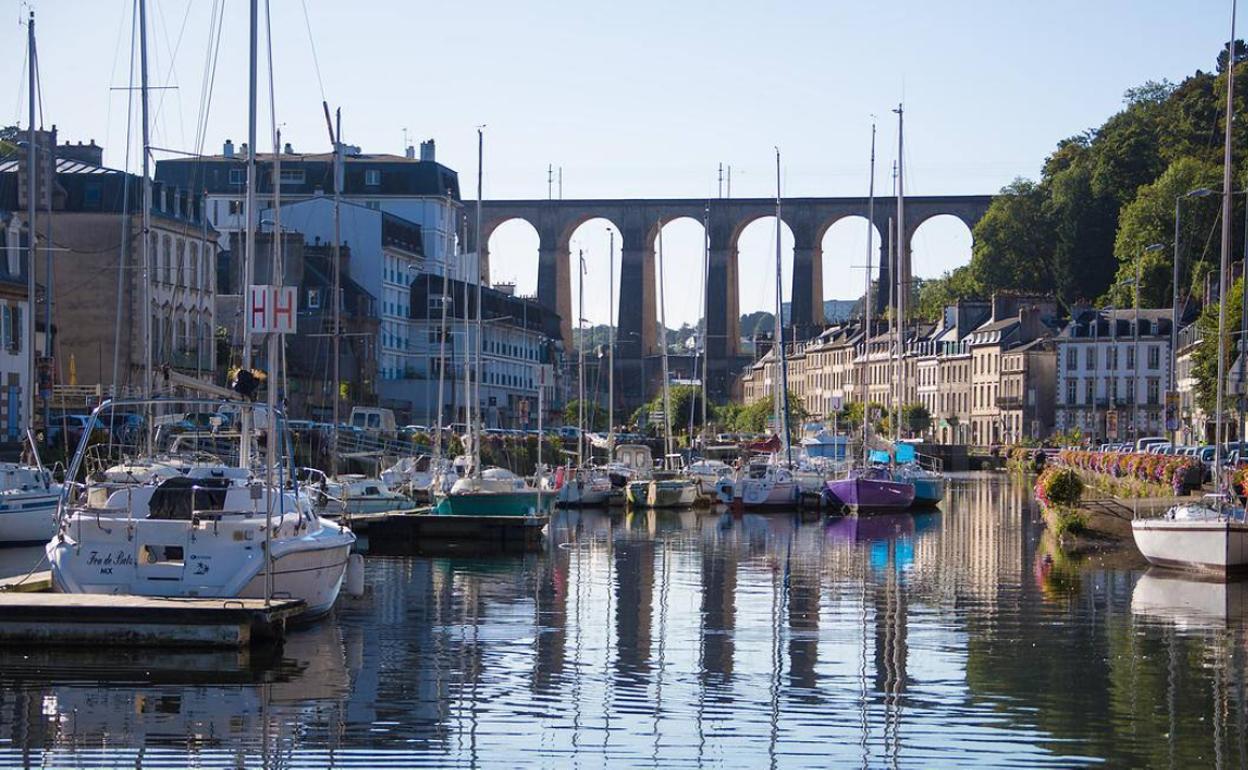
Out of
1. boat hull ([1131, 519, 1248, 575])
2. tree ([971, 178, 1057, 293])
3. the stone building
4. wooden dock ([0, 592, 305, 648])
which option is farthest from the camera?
tree ([971, 178, 1057, 293])

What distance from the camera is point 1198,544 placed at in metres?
29.8

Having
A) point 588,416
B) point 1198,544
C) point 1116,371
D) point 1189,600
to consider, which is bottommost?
point 1189,600

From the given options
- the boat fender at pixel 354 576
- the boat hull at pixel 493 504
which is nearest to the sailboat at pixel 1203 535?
the boat fender at pixel 354 576

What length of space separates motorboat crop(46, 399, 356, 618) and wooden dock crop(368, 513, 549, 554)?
14235 millimetres

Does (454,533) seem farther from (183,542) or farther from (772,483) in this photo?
(772,483)

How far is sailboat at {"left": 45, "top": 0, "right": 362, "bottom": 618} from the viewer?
2172 centimetres

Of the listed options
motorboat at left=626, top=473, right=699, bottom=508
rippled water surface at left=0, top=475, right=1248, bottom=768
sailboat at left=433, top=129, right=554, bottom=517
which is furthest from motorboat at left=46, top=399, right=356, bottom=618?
motorboat at left=626, top=473, right=699, bottom=508

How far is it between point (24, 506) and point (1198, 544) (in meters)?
A: 19.6

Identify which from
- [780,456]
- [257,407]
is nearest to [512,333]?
[780,456]

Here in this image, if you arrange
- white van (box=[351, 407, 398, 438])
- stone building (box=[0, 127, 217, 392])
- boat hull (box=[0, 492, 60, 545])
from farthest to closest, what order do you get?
white van (box=[351, 407, 398, 438]) → stone building (box=[0, 127, 217, 392]) → boat hull (box=[0, 492, 60, 545])

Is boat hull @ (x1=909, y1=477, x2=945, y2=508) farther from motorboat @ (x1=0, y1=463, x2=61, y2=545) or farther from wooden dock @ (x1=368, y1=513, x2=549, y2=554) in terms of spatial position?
motorboat @ (x1=0, y1=463, x2=61, y2=545)

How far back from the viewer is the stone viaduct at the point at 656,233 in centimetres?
12112

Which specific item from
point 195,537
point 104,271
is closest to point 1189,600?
point 195,537

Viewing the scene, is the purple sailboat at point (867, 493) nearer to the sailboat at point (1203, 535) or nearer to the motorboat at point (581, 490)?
the motorboat at point (581, 490)
